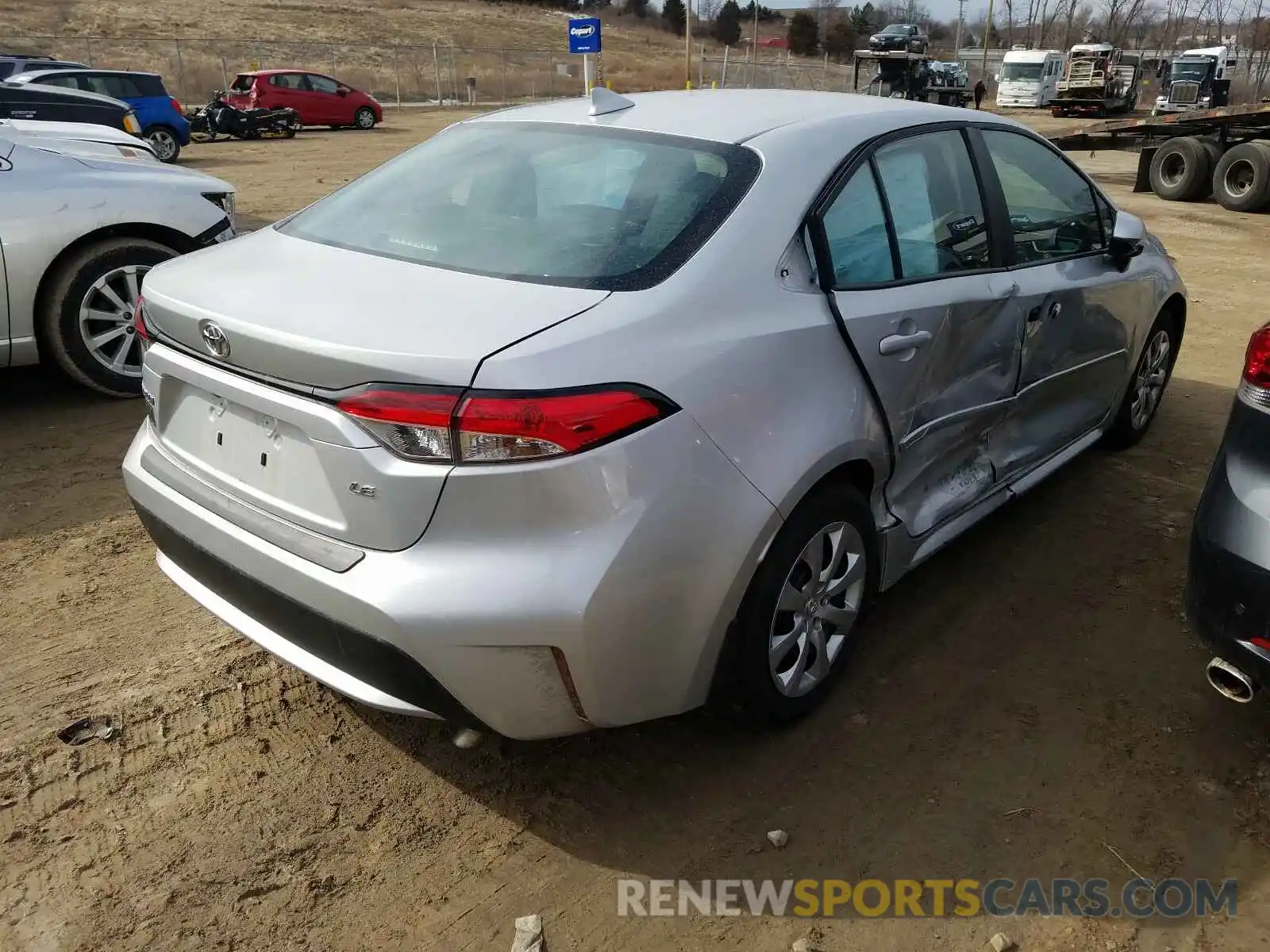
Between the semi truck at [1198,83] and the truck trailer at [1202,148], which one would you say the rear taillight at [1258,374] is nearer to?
the truck trailer at [1202,148]

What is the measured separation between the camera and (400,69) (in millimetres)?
44938

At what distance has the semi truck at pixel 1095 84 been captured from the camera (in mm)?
36719

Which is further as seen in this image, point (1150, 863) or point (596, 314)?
point (1150, 863)

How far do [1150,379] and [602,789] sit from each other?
3733 mm

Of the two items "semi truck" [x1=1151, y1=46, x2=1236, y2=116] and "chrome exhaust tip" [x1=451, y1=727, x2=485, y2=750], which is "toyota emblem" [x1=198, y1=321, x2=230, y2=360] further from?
"semi truck" [x1=1151, y1=46, x2=1236, y2=116]

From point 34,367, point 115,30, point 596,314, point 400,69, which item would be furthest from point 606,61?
point 596,314

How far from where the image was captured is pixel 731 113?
2990 mm

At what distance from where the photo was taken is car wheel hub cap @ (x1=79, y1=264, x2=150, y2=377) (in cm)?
502

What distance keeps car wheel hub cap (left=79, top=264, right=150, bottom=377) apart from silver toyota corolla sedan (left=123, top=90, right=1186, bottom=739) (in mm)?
2613

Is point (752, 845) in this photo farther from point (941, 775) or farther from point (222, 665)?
point (222, 665)

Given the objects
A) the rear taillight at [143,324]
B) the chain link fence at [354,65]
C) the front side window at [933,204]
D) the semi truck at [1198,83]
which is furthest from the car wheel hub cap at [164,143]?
the semi truck at [1198,83]

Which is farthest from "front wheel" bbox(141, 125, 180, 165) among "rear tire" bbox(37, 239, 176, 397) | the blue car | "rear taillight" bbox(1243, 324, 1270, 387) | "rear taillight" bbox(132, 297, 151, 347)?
"rear taillight" bbox(1243, 324, 1270, 387)

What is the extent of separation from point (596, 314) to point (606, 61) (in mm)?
60765

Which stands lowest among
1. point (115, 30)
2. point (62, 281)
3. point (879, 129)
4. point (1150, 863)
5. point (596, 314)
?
point (1150, 863)
